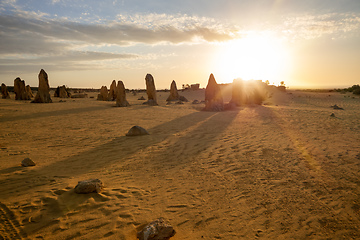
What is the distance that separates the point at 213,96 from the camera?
1767cm

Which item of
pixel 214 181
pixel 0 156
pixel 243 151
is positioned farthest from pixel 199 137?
pixel 0 156

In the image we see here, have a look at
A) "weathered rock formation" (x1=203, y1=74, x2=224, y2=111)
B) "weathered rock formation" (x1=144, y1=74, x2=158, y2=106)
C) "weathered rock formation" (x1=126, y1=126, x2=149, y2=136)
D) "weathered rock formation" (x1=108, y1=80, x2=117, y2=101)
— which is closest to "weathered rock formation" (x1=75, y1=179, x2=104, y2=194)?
"weathered rock formation" (x1=126, y1=126, x2=149, y2=136)

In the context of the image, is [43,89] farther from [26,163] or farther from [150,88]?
[26,163]

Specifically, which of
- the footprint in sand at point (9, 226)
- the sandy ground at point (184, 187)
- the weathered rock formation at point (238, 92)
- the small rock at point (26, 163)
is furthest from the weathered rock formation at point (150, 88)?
the footprint in sand at point (9, 226)

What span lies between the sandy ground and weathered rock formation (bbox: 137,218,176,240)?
148 millimetres

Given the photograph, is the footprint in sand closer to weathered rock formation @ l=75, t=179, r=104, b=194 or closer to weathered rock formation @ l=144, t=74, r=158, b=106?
weathered rock formation @ l=75, t=179, r=104, b=194

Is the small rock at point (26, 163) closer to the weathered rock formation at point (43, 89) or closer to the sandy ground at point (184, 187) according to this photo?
the sandy ground at point (184, 187)

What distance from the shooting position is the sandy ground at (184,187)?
323cm

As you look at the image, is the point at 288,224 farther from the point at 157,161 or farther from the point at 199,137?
the point at 199,137

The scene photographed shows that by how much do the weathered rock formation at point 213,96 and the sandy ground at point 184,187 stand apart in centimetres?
952

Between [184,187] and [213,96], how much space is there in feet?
45.5

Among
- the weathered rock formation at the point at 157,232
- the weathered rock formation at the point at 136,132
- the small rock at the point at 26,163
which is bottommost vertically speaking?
the weathered rock formation at the point at 157,232

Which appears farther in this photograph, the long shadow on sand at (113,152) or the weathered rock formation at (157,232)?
the long shadow on sand at (113,152)

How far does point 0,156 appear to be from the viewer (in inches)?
233
